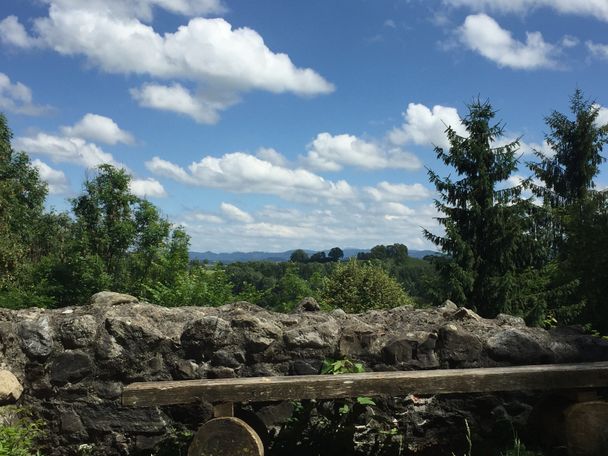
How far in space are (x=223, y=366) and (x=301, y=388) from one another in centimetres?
86

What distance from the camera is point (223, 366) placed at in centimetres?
412

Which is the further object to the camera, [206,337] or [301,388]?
[206,337]

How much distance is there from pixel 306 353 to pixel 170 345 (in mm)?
971

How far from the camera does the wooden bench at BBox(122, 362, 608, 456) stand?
3.40 m

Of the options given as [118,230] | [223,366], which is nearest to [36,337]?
[223,366]

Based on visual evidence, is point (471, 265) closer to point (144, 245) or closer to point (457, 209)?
point (457, 209)

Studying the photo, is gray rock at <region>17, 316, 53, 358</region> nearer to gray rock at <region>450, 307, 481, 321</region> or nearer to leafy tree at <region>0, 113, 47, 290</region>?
gray rock at <region>450, 307, 481, 321</region>

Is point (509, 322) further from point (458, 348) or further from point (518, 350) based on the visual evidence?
point (458, 348)

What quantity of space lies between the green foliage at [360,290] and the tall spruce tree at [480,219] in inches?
70.8

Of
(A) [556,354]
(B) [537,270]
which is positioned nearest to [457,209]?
(B) [537,270]

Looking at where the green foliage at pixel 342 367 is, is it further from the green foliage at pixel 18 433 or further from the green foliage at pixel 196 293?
the green foliage at pixel 196 293

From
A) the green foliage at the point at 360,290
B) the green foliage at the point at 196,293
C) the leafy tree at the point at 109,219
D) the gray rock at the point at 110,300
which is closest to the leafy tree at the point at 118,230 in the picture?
the leafy tree at the point at 109,219

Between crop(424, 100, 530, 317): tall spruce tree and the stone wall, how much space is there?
13675mm

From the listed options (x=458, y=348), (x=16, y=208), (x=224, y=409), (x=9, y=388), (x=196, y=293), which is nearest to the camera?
(x=224, y=409)
